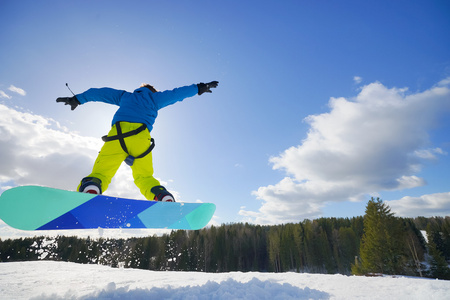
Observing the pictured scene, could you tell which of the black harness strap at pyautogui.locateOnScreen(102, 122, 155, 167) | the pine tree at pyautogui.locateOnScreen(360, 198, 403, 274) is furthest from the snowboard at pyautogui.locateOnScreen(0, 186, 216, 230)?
the pine tree at pyautogui.locateOnScreen(360, 198, 403, 274)

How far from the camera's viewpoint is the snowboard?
91.9 inches

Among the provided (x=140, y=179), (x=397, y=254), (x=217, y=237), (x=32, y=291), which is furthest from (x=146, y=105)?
(x=217, y=237)

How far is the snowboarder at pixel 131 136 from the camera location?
2.82 meters

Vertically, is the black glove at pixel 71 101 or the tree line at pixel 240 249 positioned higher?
the black glove at pixel 71 101

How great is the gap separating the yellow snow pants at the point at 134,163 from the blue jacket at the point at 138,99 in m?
0.19

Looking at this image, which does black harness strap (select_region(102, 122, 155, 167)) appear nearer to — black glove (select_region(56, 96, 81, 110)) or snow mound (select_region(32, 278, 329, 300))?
black glove (select_region(56, 96, 81, 110))

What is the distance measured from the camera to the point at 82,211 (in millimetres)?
2609

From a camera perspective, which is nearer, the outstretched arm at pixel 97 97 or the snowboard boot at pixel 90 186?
the snowboard boot at pixel 90 186

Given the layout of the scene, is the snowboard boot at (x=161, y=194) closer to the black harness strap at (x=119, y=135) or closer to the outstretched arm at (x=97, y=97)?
the black harness strap at (x=119, y=135)

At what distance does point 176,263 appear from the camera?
133 ft

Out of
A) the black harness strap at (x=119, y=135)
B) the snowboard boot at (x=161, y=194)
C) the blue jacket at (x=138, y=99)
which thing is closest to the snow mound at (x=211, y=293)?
the snowboard boot at (x=161, y=194)

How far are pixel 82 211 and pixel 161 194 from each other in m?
0.93

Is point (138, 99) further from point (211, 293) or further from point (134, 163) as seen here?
point (211, 293)

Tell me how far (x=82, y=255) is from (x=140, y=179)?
138 ft
